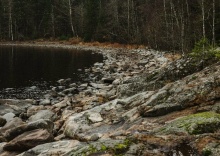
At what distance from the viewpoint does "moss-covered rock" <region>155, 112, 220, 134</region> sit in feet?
15.5

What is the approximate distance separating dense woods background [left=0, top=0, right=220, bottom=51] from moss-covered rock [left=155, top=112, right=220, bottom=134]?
20.7 meters

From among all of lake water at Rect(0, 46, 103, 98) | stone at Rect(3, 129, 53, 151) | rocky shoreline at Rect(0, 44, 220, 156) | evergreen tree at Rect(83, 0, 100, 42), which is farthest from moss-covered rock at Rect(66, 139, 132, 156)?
evergreen tree at Rect(83, 0, 100, 42)

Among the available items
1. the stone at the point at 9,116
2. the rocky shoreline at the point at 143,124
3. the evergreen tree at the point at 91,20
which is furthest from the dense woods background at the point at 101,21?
the stone at the point at 9,116

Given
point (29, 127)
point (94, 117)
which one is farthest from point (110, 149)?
point (29, 127)

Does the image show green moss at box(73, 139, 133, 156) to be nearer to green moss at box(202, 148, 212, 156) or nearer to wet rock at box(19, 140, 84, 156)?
green moss at box(202, 148, 212, 156)

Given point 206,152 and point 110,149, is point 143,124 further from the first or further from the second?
point 206,152

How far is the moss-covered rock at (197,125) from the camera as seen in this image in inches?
187

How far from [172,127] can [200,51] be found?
17.7 ft

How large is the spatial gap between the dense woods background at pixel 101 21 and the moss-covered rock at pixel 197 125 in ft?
67.9

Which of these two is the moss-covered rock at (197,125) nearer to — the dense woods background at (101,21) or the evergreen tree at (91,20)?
the dense woods background at (101,21)

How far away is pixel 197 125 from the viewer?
482 centimetres

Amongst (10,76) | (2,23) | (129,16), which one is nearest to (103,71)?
(10,76)

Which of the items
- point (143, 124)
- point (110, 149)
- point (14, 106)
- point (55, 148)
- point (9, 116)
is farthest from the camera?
point (14, 106)

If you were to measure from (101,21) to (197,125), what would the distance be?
55058 mm
